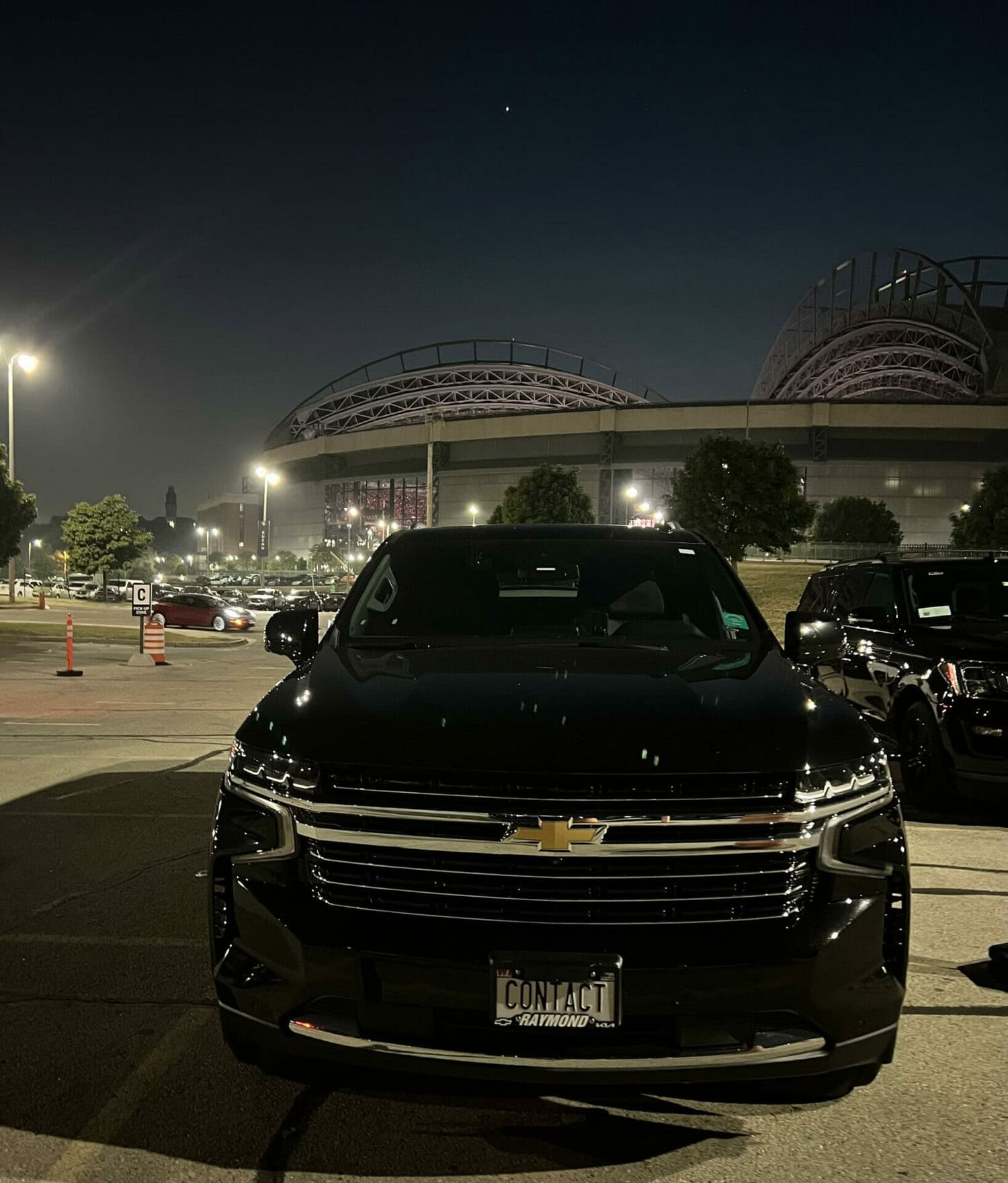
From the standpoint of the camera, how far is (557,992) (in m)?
2.49

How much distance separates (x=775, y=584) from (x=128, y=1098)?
60048mm

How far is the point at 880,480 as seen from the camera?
331ft

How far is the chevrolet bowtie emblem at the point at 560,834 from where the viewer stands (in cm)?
258

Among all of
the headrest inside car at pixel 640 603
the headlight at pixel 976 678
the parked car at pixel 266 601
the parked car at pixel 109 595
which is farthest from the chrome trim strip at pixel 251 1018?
the parked car at pixel 109 595

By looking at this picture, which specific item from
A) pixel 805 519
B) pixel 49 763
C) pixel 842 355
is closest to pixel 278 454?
pixel 842 355

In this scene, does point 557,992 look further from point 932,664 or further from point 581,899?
point 932,664

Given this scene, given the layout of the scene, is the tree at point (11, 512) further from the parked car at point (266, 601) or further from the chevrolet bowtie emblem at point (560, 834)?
the chevrolet bowtie emblem at point (560, 834)

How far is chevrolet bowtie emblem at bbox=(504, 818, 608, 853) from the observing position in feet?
8.47

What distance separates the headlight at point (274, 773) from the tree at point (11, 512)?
132 feet

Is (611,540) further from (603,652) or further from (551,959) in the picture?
(551,959)

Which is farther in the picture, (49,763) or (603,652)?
(49,763)

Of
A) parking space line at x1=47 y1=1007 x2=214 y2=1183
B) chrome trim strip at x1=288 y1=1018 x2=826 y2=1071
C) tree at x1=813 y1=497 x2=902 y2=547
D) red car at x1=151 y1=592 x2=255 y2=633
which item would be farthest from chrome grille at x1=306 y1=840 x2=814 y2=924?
tree at x1=813 y1=497 x2=902 y2=547

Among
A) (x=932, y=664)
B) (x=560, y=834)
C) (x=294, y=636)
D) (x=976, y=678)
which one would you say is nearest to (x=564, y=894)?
(x=560, y=834)

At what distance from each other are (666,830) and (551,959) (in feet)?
1.37
